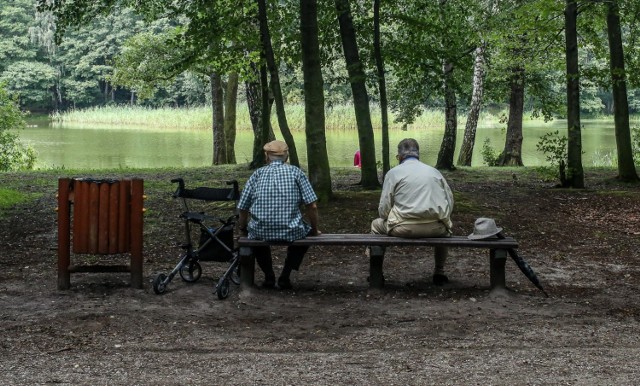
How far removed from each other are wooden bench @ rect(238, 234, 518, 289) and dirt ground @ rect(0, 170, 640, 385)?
0.14m

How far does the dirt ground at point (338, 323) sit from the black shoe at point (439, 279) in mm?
56

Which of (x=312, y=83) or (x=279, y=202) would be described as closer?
(x=279, y=202)

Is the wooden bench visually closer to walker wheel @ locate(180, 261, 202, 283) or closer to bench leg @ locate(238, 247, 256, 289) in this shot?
bench leg @ locate(238, 247, 256, 289)

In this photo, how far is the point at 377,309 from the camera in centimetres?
658

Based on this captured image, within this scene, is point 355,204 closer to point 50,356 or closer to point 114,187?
point 114,187

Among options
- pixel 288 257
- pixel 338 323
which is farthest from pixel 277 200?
pixel 338 323

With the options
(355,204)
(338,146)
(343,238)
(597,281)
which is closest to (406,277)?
(343,238)

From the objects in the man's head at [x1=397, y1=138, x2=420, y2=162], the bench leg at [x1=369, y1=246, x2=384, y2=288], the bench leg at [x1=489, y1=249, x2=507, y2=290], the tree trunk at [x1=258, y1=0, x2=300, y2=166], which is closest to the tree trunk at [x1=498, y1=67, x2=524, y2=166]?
the tree trunk at [x1=258, y1=0, x2=300, y2=166]

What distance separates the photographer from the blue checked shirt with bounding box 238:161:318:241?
6.91 meters

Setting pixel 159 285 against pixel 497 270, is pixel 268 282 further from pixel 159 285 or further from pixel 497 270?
pixel 497 270

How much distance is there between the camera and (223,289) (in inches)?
269

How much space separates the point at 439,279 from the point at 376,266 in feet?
2.25

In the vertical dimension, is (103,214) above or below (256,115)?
below

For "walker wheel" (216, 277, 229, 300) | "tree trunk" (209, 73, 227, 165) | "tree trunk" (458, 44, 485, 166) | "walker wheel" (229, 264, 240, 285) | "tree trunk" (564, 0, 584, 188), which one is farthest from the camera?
"tree trunk" (209, 73, 227, 165)
